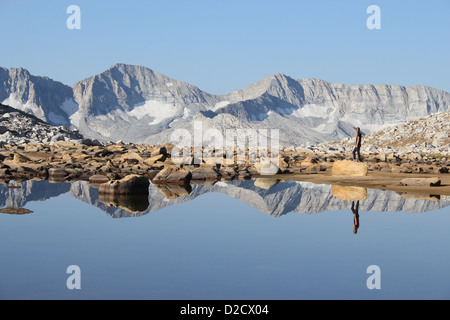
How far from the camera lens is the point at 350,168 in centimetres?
4384

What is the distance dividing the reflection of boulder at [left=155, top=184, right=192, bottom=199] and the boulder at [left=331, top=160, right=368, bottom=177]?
11.9 m

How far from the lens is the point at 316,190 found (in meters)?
37.3

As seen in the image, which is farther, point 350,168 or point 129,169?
point 129,169

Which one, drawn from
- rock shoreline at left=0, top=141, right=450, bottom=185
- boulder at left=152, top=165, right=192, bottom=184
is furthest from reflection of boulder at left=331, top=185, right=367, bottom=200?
rock shoreline at left=0, top=141, right=450, bottom=185

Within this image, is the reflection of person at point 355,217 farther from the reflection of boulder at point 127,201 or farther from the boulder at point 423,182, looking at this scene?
the reflection of boulder at point 127,201

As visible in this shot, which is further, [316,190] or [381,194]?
[316,190]

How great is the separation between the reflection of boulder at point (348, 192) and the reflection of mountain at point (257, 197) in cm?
34

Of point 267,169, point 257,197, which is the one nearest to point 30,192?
point 257,197

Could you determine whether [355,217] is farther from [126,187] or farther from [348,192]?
[126,187]

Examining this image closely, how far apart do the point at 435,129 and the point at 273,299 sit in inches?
4392

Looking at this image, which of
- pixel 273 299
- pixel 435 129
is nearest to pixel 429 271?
pixel 273 299

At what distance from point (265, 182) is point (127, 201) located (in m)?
15.7
